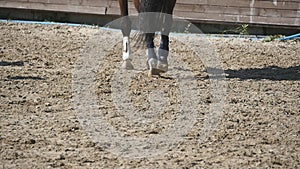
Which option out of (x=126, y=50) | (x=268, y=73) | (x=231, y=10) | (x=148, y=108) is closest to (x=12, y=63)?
(x=126, y=50)

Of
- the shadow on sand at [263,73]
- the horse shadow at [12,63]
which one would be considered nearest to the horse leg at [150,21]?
the shadow on sand at [263,73]

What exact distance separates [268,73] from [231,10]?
13.1 feet

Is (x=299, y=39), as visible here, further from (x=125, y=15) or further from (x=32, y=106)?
(x=32, y=106)

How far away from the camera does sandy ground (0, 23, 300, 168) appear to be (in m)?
3.12

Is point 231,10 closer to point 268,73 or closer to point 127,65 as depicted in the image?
point 268,73

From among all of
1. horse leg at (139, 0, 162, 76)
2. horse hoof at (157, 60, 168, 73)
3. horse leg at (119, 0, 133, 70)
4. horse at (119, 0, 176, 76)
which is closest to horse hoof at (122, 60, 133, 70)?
horse leg at (119, 0, 133, 70)

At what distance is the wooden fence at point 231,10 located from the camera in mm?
9617

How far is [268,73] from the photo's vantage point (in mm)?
5938

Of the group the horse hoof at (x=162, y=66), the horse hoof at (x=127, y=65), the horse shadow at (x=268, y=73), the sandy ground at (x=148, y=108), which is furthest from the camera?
the horse hoof at (x=127, y=65)

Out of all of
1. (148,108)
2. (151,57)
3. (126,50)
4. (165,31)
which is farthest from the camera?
(126,50)

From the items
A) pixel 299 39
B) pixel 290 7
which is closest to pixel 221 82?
pixel 299 39

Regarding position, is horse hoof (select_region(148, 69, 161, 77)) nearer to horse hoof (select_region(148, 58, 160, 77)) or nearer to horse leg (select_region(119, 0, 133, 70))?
horse hoof (select_region(148, 58, 160, 77))

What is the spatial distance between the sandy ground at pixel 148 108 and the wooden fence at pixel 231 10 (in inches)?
87.0

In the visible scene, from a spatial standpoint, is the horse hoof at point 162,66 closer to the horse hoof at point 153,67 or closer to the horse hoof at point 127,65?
the horse hoof at point 153,67
